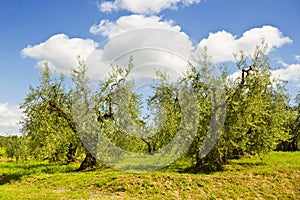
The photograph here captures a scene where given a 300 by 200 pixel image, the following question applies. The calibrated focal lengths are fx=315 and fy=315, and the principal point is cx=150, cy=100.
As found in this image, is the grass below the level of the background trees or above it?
below

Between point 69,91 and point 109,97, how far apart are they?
3.68 metres

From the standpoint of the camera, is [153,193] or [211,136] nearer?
[153,193]

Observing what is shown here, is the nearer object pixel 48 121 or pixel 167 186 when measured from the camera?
pixel 167 186

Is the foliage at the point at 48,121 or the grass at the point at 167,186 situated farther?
the foliage at the point at 48,121

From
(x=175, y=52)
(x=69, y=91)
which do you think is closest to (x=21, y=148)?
(x=69, y=91)

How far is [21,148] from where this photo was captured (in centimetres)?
4825

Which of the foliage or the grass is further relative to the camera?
the foliage

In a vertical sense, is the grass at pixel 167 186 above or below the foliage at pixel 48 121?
below

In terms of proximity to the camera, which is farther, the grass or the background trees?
the background trees

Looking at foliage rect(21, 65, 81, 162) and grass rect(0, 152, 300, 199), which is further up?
foliage rect(21, 65, 81, 162)

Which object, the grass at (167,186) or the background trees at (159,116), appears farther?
the background trees at (159,116)

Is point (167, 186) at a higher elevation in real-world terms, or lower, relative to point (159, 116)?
lower

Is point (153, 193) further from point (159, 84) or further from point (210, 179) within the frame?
point (159, 84)

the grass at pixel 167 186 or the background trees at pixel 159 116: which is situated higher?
the background trees at pixel 159 116
